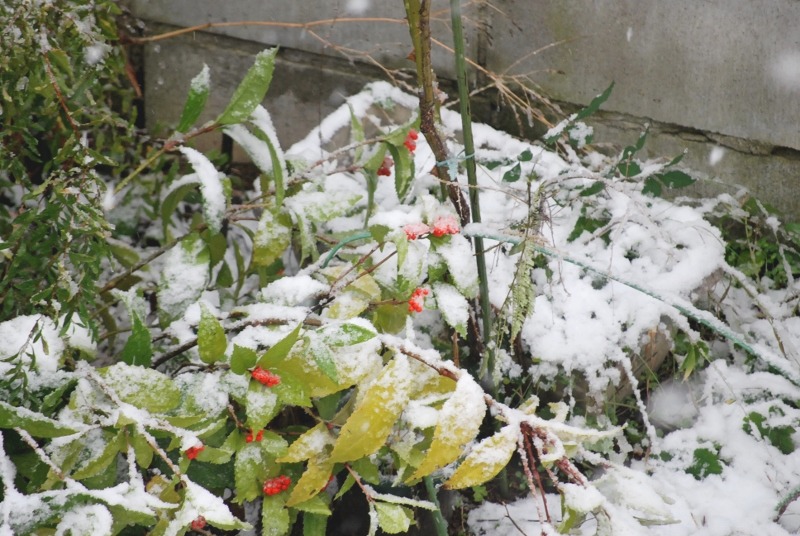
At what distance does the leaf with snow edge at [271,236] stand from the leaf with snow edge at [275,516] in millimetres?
385

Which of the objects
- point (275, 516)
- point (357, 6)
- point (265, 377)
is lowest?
point (275, 516)

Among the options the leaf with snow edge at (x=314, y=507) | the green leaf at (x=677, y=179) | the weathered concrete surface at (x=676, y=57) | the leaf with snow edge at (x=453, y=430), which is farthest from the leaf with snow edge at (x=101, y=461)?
the weathered concrete surface at (x=676, y=57)

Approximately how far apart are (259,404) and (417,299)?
26cm

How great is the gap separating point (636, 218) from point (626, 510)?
2.39 feet

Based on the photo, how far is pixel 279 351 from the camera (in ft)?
2.91

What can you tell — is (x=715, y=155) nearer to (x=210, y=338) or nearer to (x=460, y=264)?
(x=460, y=264)

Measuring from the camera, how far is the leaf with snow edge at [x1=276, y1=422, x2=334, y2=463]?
0.95 metres

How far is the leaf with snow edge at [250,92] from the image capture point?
1.01m

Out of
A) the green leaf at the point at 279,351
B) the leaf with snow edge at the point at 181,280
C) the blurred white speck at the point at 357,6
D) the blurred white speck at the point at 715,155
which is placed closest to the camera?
the green leaf at the point at 279,351

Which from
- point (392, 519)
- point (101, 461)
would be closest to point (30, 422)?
point (101, 461)

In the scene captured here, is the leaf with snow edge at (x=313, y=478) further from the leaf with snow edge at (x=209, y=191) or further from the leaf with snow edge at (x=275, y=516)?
the leaf with snow edge at (x=209, y=191)

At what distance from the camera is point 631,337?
134 centimetres

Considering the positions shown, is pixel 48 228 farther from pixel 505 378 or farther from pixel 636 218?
pixel 636 218

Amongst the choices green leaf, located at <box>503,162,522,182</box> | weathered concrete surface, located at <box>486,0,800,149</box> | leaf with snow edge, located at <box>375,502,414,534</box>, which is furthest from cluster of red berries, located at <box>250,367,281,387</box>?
weathered concrete surface, located at <box>486,0,800,149</box>
